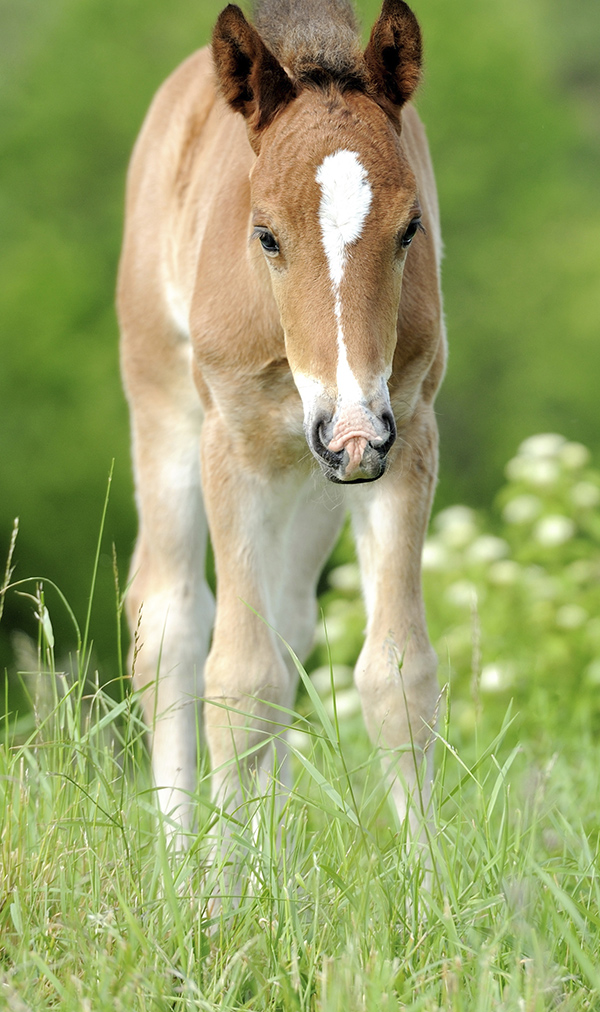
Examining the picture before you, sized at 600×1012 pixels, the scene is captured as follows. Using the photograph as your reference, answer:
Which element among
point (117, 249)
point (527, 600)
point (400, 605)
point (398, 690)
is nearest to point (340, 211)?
point (400, 605)

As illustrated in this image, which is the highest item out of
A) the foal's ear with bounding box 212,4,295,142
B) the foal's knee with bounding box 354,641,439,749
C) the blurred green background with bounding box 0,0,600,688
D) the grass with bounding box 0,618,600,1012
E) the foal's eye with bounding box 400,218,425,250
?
the blurred green background with bounding box 0,0,600,688

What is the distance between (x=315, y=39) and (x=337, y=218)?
1.93 ft

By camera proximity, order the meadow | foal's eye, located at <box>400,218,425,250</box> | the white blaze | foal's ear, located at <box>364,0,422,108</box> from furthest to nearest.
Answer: foal's ear, located at <box>364,0,422,108</box>
foal's eye, located at <box>400,218,425,250</box>
the white blaze
the meadow

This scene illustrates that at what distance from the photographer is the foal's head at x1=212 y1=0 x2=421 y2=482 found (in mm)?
2453

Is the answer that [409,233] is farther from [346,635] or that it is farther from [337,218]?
[346,635]

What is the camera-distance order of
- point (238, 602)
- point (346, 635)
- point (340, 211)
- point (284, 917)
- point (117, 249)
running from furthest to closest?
point (117, 249), point (346, 635), point (238, 602), point (340, 211), point (284, 917)

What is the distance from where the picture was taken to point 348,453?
2.37m

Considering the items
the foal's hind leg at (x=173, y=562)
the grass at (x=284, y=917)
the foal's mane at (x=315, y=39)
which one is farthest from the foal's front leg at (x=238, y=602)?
the foal's mane at (x=315, y=39)

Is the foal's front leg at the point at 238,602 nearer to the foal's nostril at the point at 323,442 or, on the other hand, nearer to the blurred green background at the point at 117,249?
the foal's nostril at the point at 323,442

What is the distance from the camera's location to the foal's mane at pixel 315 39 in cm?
277

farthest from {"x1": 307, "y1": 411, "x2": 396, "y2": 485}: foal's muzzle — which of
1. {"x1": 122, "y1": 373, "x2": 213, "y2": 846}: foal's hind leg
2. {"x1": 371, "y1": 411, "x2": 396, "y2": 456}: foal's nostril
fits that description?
{"x1": 122, "y1": 373, "x2": 213, "y2": 846}: foal's hind leg

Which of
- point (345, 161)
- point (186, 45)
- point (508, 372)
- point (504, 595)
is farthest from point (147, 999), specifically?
point (186, 45)

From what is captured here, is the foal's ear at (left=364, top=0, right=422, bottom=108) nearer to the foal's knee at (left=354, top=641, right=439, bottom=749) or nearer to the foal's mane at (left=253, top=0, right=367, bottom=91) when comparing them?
the foal's mane at (left=253, top=0, right=367, bottom=91)

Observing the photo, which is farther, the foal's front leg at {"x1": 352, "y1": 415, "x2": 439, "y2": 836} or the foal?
the foal's front leg at {"x1": 352, "y1": 415, "x2": 439, "y2": 836}
